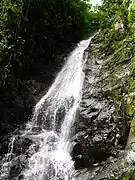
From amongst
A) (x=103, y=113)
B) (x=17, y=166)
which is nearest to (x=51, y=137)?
(x=17, y=166)

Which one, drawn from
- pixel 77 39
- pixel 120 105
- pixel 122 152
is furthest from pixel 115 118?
pixel 77 39

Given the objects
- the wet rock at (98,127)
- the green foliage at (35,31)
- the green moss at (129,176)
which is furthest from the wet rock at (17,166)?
the green foliage at (35,31)

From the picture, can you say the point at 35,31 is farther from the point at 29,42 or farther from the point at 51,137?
the point at 51,137

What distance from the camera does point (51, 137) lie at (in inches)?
333

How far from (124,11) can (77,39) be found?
4565 millimetres

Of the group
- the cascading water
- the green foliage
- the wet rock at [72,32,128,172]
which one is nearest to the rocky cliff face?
the wet rock at [72,32,128,172]

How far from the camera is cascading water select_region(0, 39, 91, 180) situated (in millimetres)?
A: 7406

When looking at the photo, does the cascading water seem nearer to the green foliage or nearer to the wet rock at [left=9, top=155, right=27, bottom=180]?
the wet rock at [left=9, top=155, right=27, bottom=180]

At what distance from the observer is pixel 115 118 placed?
7.38 m

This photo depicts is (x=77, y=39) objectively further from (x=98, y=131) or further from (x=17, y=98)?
(x=98, y=131)

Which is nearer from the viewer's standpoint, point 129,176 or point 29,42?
point 129,176

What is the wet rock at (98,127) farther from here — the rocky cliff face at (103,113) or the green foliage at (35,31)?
the green foliage at (35,31)

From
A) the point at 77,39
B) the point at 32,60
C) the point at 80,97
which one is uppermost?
the point at 77,39

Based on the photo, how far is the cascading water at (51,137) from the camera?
741cm
